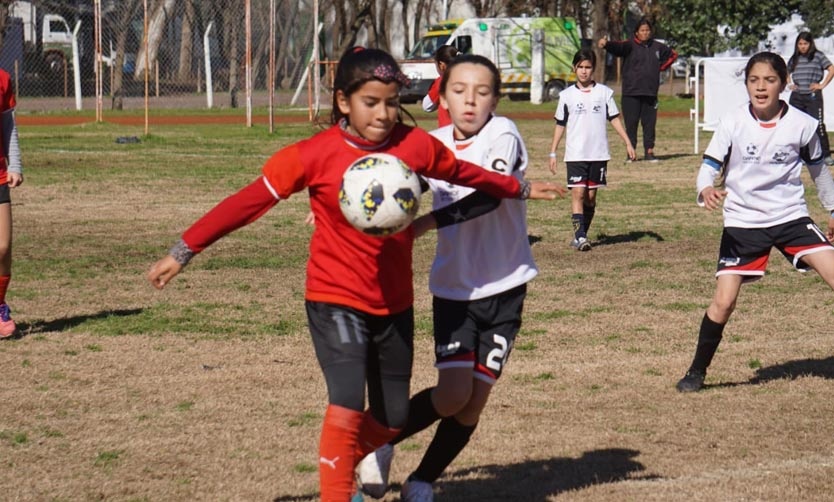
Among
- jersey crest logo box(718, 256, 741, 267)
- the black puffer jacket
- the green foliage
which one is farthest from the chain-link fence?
jersey crest logo box(718, 256, 741, 267)

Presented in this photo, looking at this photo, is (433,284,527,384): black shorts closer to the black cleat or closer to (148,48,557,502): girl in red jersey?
(148,48,557,502): girl in red jersey

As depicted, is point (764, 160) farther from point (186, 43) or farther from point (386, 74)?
point (186, 43)

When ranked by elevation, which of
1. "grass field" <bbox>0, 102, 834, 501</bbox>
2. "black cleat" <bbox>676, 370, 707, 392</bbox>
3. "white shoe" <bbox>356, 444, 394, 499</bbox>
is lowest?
"grass field" <bbox>0, 102, 834, 501</bbox>

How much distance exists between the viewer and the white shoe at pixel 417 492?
534 centimetres

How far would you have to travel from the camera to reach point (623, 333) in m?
8.98

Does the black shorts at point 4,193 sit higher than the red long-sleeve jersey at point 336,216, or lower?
lower

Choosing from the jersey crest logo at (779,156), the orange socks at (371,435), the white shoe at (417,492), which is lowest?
the white shoe at (417,492)

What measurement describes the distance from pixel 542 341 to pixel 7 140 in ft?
12.7

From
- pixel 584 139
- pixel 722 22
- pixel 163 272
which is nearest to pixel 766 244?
pixel 163 272

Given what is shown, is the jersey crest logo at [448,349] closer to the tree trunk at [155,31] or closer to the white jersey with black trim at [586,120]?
the white jersey with black trim at [586,120]

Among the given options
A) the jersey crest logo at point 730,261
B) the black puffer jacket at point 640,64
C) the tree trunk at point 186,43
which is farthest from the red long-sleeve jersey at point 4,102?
the tree trunk at point 186,43

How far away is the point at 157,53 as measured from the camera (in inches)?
1288

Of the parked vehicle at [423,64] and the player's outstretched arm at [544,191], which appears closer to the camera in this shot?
the player's outstretched arm at [544,191]

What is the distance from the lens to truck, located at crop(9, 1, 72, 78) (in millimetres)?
37938
